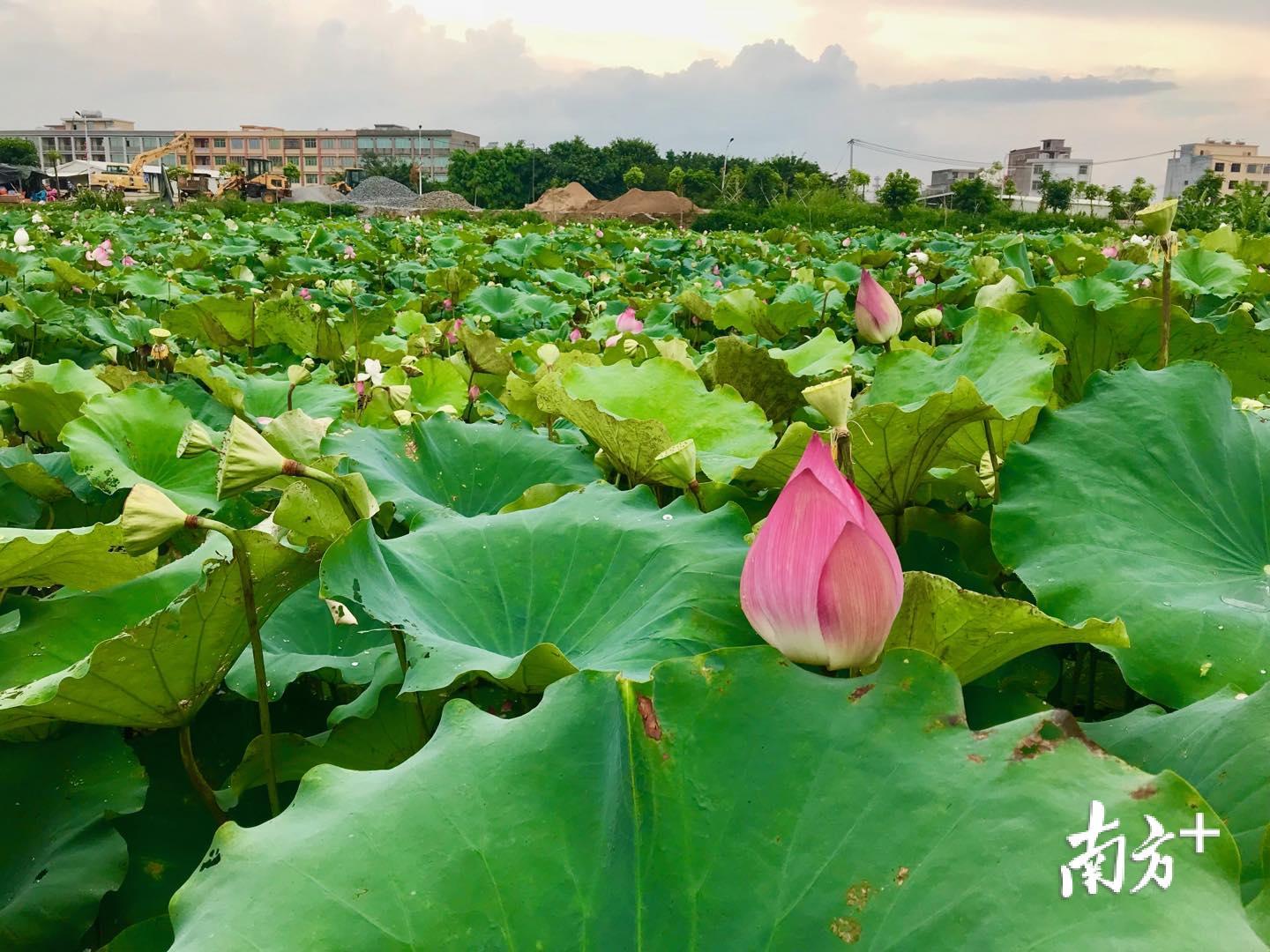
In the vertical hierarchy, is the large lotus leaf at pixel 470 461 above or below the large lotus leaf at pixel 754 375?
below

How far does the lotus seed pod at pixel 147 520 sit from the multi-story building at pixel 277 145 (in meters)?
91.8

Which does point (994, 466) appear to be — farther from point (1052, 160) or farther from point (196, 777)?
point (1052, 160)

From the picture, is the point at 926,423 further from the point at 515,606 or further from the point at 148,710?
the point at 148,710

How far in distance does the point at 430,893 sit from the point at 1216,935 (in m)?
0.34

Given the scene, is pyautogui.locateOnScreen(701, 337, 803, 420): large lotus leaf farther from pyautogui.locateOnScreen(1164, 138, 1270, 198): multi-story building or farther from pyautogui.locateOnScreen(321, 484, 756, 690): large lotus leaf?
pyautogui.locateOnScreen(1164, 138, 1270, 198): multi-story building

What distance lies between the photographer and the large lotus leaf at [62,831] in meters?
0.65

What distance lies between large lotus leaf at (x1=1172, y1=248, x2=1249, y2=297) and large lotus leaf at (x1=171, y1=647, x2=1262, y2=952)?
7.18 feet

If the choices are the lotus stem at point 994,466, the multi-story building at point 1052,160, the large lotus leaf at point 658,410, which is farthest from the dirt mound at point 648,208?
the multi-story building at point 1052,160

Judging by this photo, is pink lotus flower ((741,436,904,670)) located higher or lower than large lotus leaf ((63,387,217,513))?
higher

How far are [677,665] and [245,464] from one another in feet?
1.18

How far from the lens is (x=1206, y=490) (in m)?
0.91

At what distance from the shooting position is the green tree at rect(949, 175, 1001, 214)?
22547 millimetres

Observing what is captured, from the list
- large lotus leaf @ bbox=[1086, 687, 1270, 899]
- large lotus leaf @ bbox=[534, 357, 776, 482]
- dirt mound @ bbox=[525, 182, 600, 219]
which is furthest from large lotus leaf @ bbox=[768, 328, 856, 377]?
dirt mound @ bbox=[525, 182, 600, 219]

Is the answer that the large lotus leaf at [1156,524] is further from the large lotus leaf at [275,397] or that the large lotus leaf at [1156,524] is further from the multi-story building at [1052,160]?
the multi-story building at [1052,160]
